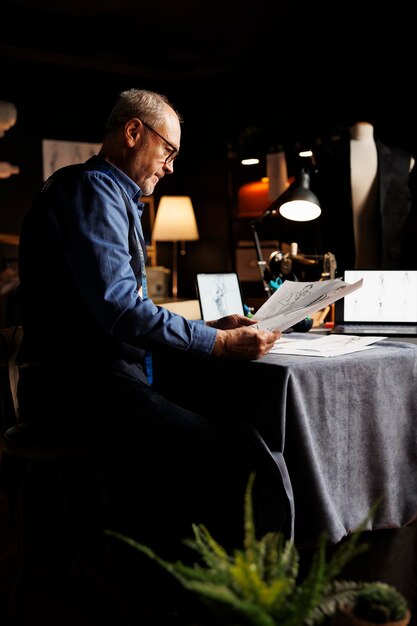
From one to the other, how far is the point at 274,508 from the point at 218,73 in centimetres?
637

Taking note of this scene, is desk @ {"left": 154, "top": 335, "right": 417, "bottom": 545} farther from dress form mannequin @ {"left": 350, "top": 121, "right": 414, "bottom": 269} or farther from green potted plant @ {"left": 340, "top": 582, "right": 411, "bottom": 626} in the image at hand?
dress form mannequin @ {"left": 350, "top": 121, "right": 414, "bottom": 269}

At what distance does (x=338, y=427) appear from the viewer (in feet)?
5.45

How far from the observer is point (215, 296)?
2.32 m

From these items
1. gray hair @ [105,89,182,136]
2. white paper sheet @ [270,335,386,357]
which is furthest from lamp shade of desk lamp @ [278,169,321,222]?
gray hair @ [105,89,182,136]

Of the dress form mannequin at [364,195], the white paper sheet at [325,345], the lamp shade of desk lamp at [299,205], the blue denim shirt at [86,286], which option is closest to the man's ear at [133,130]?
the blue denim shirt at [86,286]

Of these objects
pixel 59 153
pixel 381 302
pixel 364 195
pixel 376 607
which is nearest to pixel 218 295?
pixel 381 302

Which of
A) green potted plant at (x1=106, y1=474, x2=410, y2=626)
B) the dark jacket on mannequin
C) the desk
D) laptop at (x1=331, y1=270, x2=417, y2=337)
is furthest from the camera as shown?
the dark jacket on mannequin

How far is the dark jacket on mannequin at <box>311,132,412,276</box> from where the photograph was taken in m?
3.49

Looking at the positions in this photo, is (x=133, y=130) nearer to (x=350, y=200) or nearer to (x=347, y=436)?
(x=347, y=436)

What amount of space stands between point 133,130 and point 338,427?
90cm

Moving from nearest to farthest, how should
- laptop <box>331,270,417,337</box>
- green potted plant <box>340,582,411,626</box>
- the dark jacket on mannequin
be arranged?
green potted plant <box>340,582,411,626</box> < laptop <box>331,270,417,337</box> < the dark jacket on mannequin

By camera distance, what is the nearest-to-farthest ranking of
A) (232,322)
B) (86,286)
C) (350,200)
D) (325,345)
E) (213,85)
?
(86,286) < (325,345) < (232,322) < (350,200) < (213,85)

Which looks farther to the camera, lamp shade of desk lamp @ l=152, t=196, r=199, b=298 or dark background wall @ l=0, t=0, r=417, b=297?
lamp shade of desk lamp @ l=152, t=196, r=199, b=298

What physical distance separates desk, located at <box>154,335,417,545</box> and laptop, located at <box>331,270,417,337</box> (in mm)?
364
